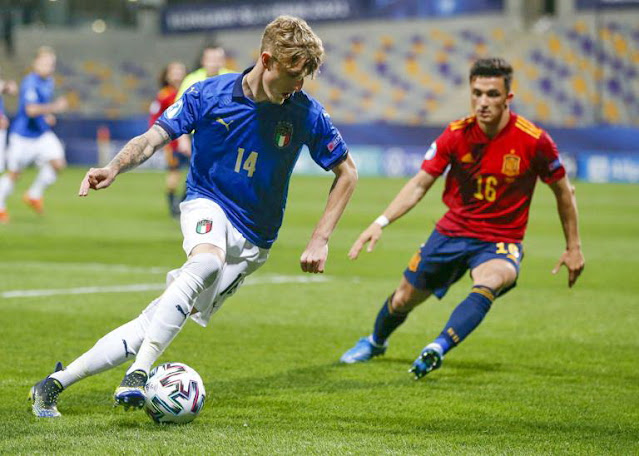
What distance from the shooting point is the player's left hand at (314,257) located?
17.2 feet

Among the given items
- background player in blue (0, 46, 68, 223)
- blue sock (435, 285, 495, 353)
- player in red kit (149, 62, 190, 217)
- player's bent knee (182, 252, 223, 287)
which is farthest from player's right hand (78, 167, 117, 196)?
background player in blue (0, 46, 68, 223)

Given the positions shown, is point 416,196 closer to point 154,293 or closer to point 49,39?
point 154,293

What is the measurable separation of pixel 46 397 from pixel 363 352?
2.48 meters

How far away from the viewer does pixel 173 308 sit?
495cm

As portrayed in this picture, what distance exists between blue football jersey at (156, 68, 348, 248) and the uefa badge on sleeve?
168 mm

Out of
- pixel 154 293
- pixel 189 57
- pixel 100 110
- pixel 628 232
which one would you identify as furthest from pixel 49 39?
pixel 154 293

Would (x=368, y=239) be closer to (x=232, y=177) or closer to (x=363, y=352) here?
(x=363, y=352)

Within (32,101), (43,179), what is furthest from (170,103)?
(43,179)

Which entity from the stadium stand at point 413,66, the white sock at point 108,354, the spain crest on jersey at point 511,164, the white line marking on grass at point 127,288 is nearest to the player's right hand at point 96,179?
the white sock at point 108,354

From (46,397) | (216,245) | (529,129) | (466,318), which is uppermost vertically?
(529,129)

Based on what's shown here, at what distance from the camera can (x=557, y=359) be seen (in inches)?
279

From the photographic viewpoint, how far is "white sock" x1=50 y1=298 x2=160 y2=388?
5039mm

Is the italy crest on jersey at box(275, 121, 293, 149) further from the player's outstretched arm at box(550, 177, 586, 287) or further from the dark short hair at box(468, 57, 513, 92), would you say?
the player's outstretched arm at box(550, 177, 586, 287)

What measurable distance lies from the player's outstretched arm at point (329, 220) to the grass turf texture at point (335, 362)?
2.50 feet
